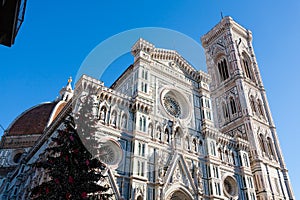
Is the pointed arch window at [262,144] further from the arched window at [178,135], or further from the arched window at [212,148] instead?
the arched window at [178,135]

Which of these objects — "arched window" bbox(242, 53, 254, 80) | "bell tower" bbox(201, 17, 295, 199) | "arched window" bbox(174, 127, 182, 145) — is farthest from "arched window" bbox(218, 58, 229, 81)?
"arched window" bbox(174, 127, 182, 145)

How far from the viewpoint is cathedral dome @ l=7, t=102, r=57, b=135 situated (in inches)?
1714

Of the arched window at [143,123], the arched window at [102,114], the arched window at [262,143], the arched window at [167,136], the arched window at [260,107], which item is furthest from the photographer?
the arched window at [260,107]

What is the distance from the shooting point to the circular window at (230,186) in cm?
2465

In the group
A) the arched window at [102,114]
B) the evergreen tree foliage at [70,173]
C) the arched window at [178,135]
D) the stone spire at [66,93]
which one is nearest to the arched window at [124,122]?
the arched window at [102,114]

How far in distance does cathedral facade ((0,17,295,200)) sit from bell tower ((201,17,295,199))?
0.48ft

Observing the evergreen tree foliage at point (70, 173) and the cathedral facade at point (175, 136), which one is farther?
the cathedral facade at point (175, 136)

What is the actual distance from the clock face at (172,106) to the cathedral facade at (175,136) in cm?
3

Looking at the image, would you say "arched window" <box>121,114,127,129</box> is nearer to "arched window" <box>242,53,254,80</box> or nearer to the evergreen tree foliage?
the evergreen tree foliage

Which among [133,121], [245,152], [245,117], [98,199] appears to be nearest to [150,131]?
[133,121]

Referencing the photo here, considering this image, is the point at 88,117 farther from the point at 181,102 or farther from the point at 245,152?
the point at 245,152

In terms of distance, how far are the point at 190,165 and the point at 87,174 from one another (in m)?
12.4

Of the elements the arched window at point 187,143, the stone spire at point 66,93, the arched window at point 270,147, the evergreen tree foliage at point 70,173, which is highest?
the stone spire at point 66,93

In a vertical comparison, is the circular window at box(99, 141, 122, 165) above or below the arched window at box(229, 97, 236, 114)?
below
